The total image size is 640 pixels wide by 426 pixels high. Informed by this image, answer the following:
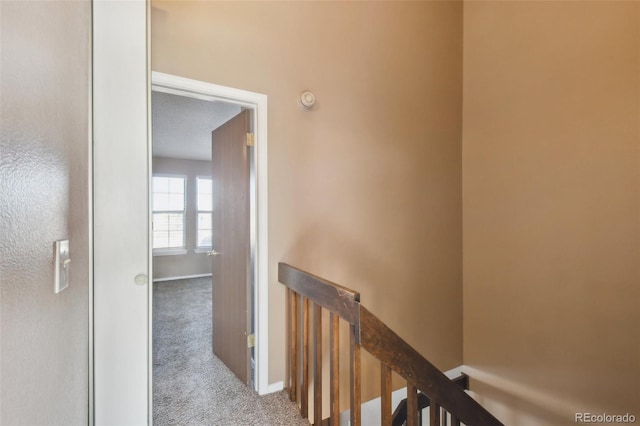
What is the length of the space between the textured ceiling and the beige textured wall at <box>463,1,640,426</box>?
2.54 metres

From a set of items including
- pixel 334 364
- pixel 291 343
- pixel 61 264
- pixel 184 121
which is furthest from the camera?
pixel 184 121

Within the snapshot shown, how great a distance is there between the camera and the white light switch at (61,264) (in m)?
0.80

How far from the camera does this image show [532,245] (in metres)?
2.65

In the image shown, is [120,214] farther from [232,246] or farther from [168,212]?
[168,212]

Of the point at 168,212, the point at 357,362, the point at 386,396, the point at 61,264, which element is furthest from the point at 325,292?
the point at 168,212

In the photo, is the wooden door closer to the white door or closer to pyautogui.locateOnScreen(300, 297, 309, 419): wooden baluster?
pyautogui.locateOnScreen(300, 297, 309, 419): wooden baluster

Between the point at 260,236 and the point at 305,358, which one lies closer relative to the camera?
the point at 305,358

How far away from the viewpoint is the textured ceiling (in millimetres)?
3316

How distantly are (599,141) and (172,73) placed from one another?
300 centimetres

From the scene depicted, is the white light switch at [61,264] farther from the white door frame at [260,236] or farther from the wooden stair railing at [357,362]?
the white door frame at [260,236]

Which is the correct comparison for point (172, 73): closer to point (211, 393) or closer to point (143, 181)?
point (143, 181)

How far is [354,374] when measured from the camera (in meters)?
1.42

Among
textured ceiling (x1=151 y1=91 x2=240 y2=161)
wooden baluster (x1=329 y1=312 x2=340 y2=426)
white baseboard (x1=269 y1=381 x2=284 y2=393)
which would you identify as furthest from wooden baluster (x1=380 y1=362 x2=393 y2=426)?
textured ceiling (x1=151 y1=91 x2=240 y2=161)

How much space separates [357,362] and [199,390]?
1.31 meters
